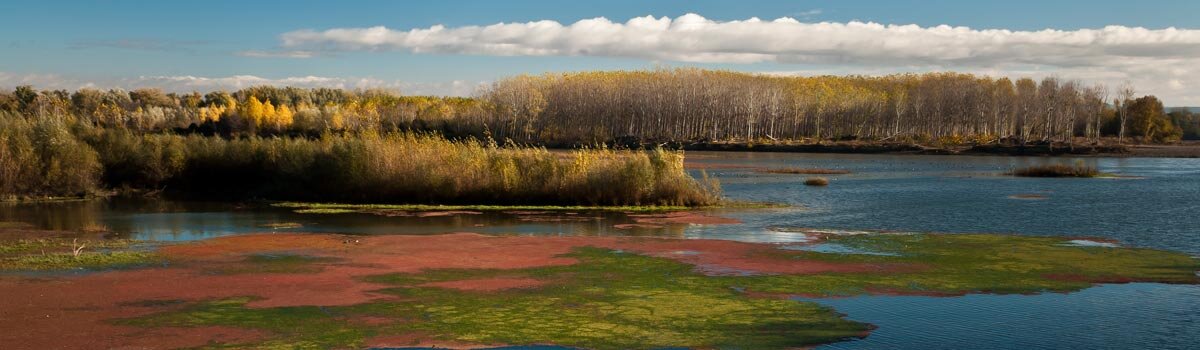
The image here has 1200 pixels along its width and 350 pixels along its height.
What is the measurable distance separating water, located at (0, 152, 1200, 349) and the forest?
543 cm

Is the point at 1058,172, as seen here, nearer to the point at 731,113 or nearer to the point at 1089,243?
the point at 1089,243

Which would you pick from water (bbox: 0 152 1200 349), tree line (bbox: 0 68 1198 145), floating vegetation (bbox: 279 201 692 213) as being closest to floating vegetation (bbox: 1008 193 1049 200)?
water (bbox: 0 152 1200 349)

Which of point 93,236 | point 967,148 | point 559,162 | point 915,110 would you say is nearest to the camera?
point 93,236

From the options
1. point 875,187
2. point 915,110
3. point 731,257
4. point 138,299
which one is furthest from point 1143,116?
point 138,299

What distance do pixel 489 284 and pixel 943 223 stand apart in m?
24.8

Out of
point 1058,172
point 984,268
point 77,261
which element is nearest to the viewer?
point 984,268

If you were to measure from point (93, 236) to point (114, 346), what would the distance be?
21.9 meters

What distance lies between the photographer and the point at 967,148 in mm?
130375

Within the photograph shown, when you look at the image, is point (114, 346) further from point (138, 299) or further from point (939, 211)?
point (939, 211)

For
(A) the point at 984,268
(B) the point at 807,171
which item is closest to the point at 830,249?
(A) the point at 984,268

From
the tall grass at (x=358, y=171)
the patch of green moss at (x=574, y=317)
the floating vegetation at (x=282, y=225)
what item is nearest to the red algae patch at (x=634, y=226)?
the tall grass at (x=358, y=171)

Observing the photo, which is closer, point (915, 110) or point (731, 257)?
point (731, 257)

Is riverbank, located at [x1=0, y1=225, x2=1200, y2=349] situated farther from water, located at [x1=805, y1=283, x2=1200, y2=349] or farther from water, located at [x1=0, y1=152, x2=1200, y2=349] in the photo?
water, located at [x1=0, y1=152, x2=1200, y2=349]

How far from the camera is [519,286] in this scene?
24500 mm
